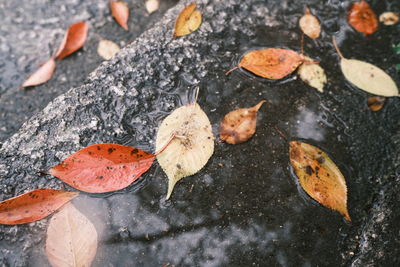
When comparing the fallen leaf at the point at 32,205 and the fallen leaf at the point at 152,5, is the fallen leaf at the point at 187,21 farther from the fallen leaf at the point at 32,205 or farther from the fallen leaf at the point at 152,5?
the fallen leaf at the point at 32,205

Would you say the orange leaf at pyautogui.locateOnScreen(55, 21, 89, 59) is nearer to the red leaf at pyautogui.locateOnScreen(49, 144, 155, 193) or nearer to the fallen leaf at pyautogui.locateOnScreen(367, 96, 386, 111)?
the red leaf at pyautogui.locateOnScreen(49, 144, 155, 193)

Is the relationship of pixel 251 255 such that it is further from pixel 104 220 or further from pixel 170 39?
pixel 170 39

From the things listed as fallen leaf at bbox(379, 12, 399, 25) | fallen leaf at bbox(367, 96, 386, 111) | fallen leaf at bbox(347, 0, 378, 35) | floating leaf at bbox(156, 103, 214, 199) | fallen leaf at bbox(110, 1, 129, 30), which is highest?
fallen leaf at bbox(110, 1, 129, 30)

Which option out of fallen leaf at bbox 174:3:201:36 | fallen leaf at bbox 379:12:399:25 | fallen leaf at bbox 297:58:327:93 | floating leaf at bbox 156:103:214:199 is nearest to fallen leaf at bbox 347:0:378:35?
fallen leaf at bbox 379:12:399:25

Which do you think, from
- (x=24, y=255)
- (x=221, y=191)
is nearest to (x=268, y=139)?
(x=221, y=191)

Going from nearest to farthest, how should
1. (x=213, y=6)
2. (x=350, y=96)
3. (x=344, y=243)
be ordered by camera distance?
(x=344, y=243) < (x=350, y=96) < (x=213, y=6)

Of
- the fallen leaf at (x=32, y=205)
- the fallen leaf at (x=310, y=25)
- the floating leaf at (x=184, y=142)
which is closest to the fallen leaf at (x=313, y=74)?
the fallen leaf at (x=310, y=25)
